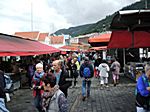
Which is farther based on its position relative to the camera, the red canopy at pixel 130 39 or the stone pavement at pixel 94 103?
the stone pavement at pixel 94 103

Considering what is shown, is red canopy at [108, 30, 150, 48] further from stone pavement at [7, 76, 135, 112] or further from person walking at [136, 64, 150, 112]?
person walking at [136, 64, 150, 112]

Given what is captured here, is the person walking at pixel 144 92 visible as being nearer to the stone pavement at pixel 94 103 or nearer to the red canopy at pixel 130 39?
the red canopy at pixel 130 39

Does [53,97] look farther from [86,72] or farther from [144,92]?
[86,72]

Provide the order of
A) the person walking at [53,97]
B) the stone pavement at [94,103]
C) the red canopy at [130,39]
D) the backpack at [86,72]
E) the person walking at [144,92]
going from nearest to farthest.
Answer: the person walking at [53,97] → the person walking at [144,92] → the red canopy at [130,39] → the stone pavement at [94,103] → the backpack at [86,72]

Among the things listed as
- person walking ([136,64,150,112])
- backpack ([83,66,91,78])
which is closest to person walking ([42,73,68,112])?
person walking ([136,64,150,112])

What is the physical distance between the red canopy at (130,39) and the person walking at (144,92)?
10.5ft

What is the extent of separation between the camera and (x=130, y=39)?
30.6 ft

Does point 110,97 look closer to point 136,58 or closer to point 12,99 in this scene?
point 12,99

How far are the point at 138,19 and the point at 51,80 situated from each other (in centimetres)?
295

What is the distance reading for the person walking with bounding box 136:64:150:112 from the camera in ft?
18.7

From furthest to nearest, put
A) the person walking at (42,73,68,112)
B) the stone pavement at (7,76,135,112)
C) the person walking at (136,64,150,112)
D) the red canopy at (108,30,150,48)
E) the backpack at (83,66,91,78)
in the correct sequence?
the backpack at (83,66,91,78) → the stone pavement at (7,76,135,112) → the red canopy at (108,30,150,48) → the person walking at (136,64,150,112) → the person walking at (42,73,68,112)

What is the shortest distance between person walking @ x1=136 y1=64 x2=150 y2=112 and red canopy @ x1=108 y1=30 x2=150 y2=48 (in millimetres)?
3204

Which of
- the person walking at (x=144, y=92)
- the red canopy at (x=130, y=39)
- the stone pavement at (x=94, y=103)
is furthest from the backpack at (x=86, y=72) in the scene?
the person walking at (x=144, y=92)

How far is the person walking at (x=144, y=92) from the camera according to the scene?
5.70 meters
